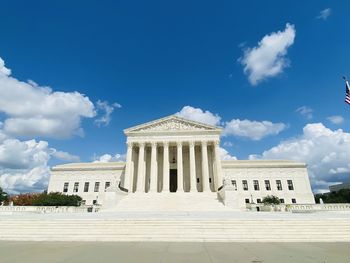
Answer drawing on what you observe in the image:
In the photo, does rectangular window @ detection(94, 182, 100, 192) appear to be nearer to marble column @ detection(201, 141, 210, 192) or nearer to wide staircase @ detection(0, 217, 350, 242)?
marble column @ detection(201, 141, 210, 192)

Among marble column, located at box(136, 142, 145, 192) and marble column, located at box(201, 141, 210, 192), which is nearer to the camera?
marble column, located at box(201, 141, 210, 192)

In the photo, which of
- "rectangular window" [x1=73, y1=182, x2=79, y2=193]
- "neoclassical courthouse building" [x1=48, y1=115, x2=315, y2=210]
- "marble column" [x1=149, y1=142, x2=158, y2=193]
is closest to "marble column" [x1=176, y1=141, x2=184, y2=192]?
"neoclassical courthouse building" [x1=48, y1=115, x2=315, y2=210]

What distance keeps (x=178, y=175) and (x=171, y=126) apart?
9224 mm

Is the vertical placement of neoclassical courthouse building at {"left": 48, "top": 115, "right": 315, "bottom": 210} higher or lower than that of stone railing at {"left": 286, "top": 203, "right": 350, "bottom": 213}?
higher

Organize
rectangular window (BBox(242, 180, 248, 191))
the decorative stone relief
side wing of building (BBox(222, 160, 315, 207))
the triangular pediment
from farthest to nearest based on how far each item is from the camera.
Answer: rectangular window (BBox(242, 180, 248, 191)) < side wing of building (BBox(222, 160, 315, 207)) < the decorative stone relief < the triangular pediment

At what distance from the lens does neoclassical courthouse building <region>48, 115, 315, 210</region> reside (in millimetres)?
32656

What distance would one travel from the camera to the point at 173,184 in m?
45.2

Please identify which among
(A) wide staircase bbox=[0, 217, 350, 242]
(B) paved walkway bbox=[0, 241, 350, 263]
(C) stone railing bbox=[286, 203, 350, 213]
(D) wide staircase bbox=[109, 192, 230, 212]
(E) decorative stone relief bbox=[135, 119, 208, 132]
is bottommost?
(B) paved walkway bbox=[0, 241, 350, 263]

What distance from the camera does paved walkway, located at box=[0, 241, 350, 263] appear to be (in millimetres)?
6852

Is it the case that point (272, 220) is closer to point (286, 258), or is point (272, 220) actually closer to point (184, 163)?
point (286, 258)

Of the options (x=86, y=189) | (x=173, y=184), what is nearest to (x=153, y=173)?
(x=173, y=184)

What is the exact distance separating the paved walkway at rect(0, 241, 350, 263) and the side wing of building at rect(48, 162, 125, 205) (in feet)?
151

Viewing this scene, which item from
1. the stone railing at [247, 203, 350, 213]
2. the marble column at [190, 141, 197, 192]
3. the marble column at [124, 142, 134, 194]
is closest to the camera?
the stone railing at [247, 203, 350, 213]

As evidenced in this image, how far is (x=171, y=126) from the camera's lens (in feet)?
138
